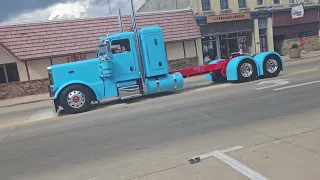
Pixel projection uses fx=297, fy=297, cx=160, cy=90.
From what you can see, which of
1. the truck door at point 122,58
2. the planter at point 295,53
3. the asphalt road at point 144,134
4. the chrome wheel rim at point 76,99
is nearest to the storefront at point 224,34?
the planter at point 295,53

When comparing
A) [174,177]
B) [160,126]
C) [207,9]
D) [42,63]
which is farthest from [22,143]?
[207,9]

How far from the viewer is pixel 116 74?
1105 centimetres

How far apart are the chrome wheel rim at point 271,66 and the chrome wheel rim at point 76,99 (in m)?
8.19

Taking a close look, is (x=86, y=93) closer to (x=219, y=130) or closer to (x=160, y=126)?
(x=160, y=126)

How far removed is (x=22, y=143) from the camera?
714 centimetres

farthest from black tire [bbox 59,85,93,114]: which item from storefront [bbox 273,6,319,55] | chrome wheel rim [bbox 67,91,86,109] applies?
storefront [bbox 273,6,319,55]

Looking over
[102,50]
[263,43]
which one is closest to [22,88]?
[102,50]

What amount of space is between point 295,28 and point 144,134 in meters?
25.6

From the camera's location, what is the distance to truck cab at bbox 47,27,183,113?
10516 millimetres

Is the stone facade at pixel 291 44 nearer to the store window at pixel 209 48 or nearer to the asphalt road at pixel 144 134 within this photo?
the store window at pixel 209 48

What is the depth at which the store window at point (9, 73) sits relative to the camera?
1973 centimetres

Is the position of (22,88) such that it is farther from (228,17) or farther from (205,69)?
(228,17)

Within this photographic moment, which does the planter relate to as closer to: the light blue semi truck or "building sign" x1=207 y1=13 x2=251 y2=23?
"building sign" x1=207 y1=13 x2=251 y2=23

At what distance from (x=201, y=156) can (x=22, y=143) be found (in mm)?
4571
